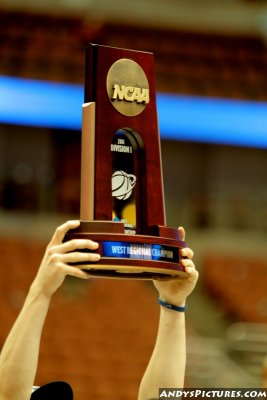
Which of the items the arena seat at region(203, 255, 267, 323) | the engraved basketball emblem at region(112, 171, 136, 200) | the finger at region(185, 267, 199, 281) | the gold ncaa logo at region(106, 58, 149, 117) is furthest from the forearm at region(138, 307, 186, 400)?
the arena seat at region(203, 255, 267, 323)

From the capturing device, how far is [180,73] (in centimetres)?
977

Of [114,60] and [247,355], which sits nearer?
[114,60]

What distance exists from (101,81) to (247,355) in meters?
5.82

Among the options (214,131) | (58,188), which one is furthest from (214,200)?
(58,188)

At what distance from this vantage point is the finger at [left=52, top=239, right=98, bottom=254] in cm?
168

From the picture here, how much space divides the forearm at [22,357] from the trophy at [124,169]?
15 cm

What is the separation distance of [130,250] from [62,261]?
16 centimetres

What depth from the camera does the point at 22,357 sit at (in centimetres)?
169

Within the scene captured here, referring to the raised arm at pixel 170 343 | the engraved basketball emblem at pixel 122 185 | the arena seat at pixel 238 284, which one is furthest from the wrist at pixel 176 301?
the arena seat at pixel 238 284

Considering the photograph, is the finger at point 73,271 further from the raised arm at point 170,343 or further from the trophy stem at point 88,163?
the raised arm at point 170,343

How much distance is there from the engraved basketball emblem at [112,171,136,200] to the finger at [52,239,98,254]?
19 cm

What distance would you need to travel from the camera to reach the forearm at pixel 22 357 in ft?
5.53

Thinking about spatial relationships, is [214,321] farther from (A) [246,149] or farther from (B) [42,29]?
(B) [42,29]

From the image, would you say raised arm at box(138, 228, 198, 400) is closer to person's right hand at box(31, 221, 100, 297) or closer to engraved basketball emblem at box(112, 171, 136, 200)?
engraved basketball emblem at box(112, 171, 136, 200)
